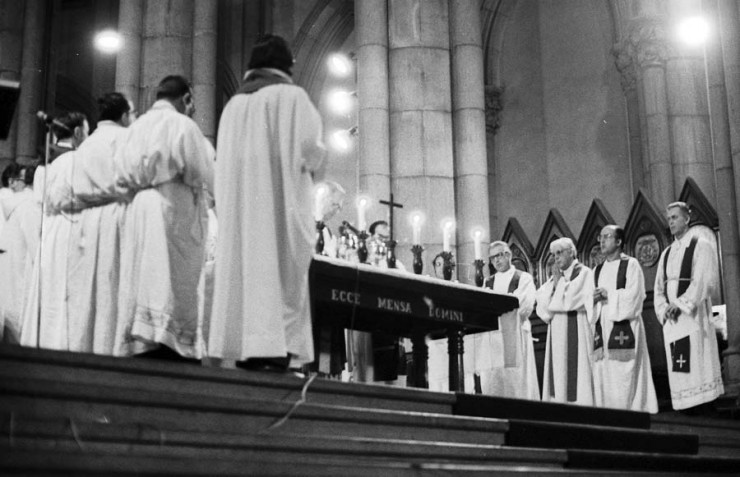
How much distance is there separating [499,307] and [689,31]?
613 centimetres

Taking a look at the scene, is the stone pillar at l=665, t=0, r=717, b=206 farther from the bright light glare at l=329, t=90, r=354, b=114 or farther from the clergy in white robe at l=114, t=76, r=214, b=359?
the clergy in white robe at l=114, t=76, r=214, b=359

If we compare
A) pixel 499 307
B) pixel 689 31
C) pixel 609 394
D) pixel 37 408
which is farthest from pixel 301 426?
pixel 689 31

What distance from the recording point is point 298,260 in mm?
5754

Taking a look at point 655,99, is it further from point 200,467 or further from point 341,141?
point 200,467

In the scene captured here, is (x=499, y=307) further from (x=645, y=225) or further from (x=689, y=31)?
(x=689, y=31)

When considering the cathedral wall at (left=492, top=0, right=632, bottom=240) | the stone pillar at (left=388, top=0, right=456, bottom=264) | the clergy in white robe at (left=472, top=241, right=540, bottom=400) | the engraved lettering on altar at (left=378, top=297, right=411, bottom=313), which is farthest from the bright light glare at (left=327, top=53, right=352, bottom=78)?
the engraved lettering on altar at (left=378, top=297, right=411, bottom=313)

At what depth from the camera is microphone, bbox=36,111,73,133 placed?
18.2 feet

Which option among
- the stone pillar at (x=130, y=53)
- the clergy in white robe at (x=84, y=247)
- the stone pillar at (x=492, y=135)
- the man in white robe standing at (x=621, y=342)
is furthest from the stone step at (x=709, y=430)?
the stone pillar at (x=492, y=135)

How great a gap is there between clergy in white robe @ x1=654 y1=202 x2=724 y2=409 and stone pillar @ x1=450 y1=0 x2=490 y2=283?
3520mm

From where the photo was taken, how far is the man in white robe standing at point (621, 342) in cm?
980

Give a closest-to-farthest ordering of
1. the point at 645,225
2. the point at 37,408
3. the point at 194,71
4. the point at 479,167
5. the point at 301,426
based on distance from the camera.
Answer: the point at 37,408 < the point at 301,426 < the point at 645,225 < the point at 479,167 < the point at 194,71

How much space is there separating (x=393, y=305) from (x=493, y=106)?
40.4 feet

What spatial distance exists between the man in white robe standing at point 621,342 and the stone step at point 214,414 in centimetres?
409

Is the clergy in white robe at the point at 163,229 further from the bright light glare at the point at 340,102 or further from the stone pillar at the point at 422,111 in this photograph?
the bright light glare at the point at 340,102
